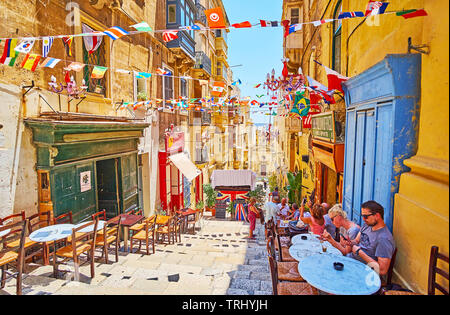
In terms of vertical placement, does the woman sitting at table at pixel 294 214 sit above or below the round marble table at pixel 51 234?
below

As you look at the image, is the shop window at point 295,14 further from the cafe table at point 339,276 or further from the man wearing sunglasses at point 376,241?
the cafe table at point 339,276

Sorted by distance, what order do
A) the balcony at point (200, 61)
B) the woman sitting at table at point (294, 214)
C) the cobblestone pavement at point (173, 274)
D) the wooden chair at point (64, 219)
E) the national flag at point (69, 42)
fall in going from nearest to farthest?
the cobblestone pavement at point (173, 274)
the national flag at point (69, 42)
the wooden chair at point (64, 219)
the woman sitting at table at point (294, 214)
the balcony at point (200, 61)

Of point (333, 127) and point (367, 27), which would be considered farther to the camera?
point (333, 127)

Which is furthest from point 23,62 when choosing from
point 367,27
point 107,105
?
point 367,27

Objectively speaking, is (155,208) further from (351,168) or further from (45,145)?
(351,168)

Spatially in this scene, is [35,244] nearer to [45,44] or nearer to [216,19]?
[45,44]

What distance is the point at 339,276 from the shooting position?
3250 millimetres

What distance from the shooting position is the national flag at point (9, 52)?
455cm

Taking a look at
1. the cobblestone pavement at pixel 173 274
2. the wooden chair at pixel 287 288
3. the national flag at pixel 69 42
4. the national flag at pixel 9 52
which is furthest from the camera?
the national flag at pixel 69 42

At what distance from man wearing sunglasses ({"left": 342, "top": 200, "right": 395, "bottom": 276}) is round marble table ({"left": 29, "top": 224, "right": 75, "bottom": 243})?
4959mm

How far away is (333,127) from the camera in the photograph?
672 cm

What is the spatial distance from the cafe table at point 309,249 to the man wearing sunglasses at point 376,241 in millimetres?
459

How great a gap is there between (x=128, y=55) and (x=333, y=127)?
7.24 m

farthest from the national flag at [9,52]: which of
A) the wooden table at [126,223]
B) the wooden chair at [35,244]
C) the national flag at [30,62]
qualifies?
the wooden table at [126,223]
